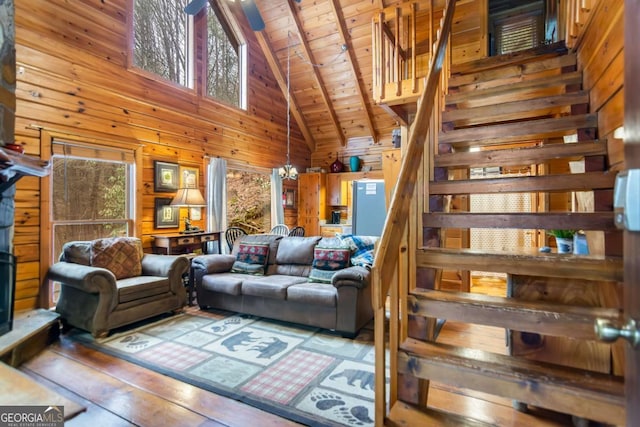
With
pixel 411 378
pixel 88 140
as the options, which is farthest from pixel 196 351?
pixel 88 140

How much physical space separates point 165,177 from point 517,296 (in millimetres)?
4422

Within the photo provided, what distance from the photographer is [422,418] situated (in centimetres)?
150

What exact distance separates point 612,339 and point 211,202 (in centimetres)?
520

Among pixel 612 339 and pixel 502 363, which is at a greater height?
pixel 612 339

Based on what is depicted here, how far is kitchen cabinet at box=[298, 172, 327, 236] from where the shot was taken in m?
7.25

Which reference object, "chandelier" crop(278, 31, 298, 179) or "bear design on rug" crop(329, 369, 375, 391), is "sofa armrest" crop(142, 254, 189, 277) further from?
"bear design on rug" crop(329, 369, 375, 391)

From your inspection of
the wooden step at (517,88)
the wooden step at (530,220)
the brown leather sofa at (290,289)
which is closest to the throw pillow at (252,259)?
the brown leather sofa at (290,289)

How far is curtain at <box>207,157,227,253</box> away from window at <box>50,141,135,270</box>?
121 centimetres

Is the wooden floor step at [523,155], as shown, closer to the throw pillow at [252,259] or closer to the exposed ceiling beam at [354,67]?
the throw pillow at [252,259]

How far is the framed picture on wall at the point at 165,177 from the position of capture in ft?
14.8

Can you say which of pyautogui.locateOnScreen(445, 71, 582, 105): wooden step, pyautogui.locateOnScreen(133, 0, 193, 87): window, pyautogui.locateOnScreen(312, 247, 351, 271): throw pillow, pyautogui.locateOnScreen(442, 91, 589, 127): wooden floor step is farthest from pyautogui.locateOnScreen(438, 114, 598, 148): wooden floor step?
pyautogui.locateOnScreen(133, 0, 193, 87): window

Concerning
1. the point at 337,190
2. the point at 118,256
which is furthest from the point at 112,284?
the point at 337,190

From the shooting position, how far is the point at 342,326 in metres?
3.10

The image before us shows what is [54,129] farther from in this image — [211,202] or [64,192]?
[211,202]
